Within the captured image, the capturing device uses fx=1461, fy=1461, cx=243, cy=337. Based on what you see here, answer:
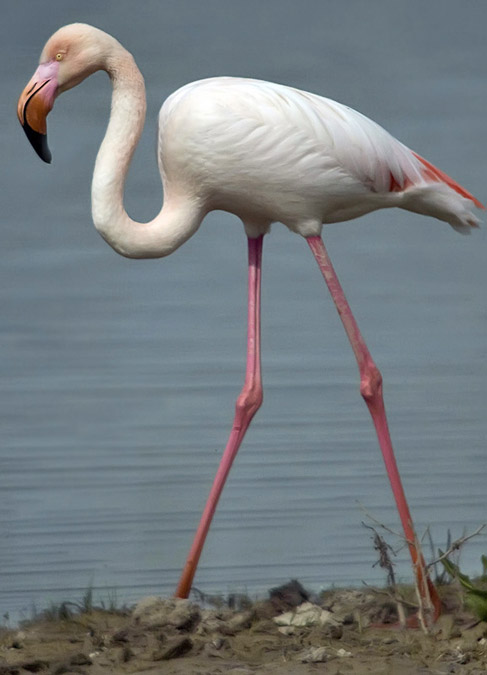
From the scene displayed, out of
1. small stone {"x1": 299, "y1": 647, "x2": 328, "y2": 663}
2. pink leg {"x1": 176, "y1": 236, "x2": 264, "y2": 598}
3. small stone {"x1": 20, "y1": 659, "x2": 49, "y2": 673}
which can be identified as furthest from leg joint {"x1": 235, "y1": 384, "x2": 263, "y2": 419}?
small stone {"x1": 20, "y1": 659, "x2": 49, "y2": 673}

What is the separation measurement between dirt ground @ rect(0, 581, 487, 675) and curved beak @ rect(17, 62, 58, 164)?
1538 mm

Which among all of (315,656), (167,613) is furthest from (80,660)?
(315,656)

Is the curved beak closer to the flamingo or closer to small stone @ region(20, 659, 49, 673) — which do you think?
the flamingo

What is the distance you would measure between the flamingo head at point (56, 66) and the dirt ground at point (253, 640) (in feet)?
5.06

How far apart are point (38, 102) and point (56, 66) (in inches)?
5.3

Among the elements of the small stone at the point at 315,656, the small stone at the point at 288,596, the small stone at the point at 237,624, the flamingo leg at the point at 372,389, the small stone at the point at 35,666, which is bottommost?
the small stone at the point at 315,656

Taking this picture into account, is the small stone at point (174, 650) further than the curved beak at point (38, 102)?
No

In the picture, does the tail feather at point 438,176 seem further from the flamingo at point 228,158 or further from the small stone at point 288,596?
the small stone at point 288,596

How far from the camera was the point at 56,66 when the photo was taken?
481 cm

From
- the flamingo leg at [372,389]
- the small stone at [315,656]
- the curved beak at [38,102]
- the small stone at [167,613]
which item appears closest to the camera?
the small stone at [315,656]

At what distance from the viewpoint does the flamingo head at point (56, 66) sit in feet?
15.7

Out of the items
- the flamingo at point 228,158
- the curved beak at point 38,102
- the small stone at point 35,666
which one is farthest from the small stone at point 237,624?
the curved beak at point 38,102

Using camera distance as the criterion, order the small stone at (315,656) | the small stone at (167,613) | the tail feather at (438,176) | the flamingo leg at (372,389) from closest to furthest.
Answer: the small stone at (315,656) → the small stone at (167,613) → the flamingo leg at (372,389) → the tail feather at (438,176)

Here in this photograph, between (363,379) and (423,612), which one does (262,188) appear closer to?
(363,379)
